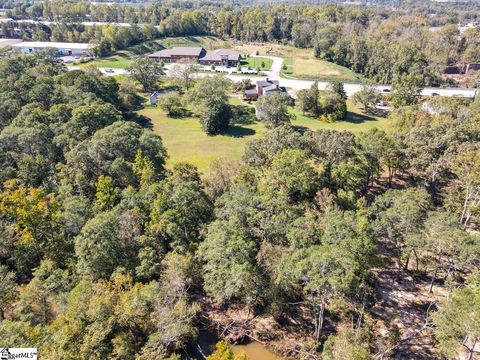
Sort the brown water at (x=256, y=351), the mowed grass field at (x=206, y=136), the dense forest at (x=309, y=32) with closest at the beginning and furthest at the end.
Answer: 1. the brown water at (x=256, y=351)
2. the mowed grass field at (x=206, y=136)
3. the dense forest at (x=309, y=32)

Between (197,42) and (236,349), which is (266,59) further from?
(236,349)

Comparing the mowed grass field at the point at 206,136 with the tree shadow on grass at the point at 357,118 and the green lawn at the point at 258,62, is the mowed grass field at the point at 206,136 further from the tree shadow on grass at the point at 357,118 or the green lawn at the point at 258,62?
the green lawn at the point at 258,62

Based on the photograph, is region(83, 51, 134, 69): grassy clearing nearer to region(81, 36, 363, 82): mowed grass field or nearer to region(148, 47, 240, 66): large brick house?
region(81, 36, 363, 82): mowed grass field

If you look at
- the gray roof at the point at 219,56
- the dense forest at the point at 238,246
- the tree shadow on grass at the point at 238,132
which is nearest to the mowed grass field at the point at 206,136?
the tree shadow on grass at the point at 238,132

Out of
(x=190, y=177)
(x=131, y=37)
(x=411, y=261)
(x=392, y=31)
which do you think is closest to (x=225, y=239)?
(x=190, y=177)

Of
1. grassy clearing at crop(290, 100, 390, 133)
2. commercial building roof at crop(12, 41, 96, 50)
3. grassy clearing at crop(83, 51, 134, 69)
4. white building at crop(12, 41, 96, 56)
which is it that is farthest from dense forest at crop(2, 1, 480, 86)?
grassy clearing at crop(290, 100, 390, 133)

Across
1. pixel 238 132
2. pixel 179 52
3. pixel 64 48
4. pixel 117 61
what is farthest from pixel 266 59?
pixel 64 48
